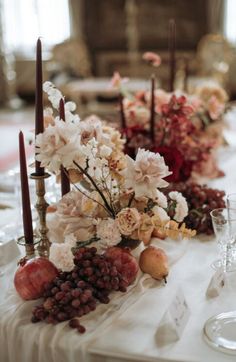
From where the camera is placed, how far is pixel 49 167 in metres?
1.18

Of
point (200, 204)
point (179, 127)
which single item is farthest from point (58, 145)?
point (179, 127)

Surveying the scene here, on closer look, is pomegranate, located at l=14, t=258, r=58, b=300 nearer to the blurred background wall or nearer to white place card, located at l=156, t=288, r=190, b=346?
white place card, located at l=156, t=288, r=190, b=346

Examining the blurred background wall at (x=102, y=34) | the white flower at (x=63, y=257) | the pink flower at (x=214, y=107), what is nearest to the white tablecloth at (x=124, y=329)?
the white flower at (x=63, y=257)

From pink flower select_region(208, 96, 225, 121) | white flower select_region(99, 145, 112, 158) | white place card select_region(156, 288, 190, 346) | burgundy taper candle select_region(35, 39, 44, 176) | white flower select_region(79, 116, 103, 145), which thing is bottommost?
white place card select_region(156, 288, 190, 346)

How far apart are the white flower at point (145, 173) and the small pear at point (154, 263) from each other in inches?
7.0

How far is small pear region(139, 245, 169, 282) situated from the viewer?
133 centimetres

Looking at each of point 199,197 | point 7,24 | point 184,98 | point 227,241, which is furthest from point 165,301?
point 7,24

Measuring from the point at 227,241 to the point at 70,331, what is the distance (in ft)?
1.48

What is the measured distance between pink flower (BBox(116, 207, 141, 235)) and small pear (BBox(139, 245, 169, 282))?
13 centimetres

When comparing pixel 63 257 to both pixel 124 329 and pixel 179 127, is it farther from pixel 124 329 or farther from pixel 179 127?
pixel 179 127

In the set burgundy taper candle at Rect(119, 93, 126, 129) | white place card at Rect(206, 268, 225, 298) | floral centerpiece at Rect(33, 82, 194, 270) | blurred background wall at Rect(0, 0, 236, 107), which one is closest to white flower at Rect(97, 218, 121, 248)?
floral centerpiece at Rect(33, 82, 194, 270)

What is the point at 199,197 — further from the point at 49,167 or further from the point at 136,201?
the point at 49,167

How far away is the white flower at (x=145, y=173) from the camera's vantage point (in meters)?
1.22

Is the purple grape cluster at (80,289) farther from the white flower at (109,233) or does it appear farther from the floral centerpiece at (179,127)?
the floral centerpiece at (179,127)
